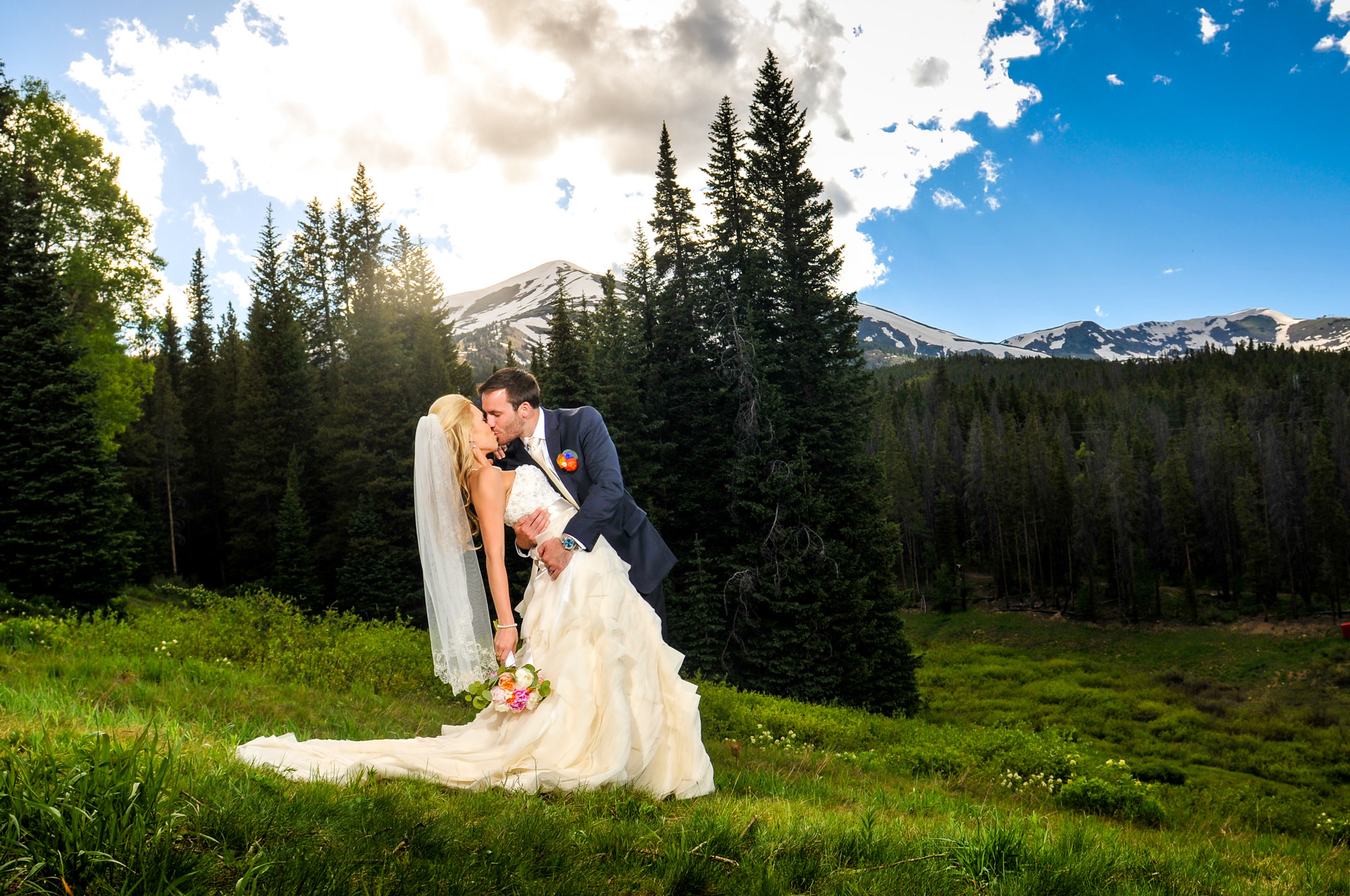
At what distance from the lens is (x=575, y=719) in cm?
464

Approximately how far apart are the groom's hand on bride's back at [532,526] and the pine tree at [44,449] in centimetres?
2370

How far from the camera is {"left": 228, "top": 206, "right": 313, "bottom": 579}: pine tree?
1480 inches

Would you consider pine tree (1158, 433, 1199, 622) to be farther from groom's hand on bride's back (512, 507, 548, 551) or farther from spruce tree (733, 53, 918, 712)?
groom's hand on bride's back (512, 507, 548, 551)

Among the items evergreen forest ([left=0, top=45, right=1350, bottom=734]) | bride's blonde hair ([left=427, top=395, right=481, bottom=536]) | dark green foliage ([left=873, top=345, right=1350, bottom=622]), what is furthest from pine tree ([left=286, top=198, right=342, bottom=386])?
dark green foliage ([left=873, top=345, right=1350, bottom=622])

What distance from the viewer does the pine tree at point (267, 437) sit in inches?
1480

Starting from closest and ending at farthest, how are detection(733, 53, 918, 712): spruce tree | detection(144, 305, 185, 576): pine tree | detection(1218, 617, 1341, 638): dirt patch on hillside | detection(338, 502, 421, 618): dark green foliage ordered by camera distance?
detection(733, 53, 918, 712): spruce tree
detection(338, 502, 421, 618): dark green foliage
detection(144, 305, 185, 576): pine tree
detection(1218, 617, 1341, 638): dirt patch on hillside

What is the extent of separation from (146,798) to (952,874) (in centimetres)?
314

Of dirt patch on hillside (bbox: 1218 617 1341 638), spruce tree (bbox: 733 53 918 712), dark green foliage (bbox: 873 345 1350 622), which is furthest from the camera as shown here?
dark green foliage (bbox: 873 345 1350 622)

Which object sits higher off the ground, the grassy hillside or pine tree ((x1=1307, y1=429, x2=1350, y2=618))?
the grassy hillside

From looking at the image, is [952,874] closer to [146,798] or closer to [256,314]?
[146,798]

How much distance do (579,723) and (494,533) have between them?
4.92ft

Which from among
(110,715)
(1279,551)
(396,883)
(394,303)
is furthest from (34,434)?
(1279,551)

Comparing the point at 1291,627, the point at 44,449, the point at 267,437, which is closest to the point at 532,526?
the point at 44,449

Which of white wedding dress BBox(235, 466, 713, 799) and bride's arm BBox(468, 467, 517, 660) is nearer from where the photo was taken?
white wedding dress BBox(235, 466, 713, 799)
